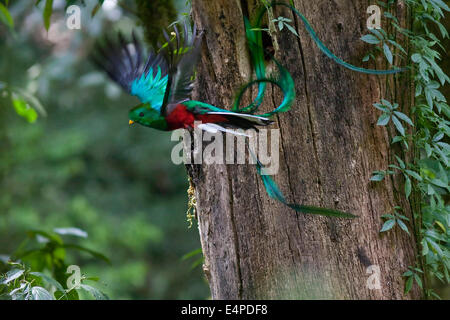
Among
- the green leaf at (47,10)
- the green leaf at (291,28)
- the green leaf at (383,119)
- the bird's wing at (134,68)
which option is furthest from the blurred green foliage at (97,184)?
the green leaf at (383,119)

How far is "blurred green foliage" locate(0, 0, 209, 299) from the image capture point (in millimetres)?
4379

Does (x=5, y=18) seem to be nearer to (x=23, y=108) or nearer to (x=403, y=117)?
(x=23, y=108)

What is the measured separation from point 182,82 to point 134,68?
15cm

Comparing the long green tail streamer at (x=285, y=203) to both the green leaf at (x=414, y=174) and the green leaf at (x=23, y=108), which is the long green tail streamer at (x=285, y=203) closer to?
the green leaf at (x=414, y=174)

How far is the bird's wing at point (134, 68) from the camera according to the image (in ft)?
3.67

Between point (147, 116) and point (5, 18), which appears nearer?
point (147, 116)

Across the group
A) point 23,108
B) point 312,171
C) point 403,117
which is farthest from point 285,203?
point 23,108

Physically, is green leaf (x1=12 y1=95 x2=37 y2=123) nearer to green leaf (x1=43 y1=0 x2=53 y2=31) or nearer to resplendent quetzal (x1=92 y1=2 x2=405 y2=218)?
green leaf (x1=43 y1=0 x2=53 y2=31)

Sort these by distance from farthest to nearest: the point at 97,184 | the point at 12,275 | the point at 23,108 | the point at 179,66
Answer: the point at 97,184 → the point at 23,108 → the point at 12,275 → the point at 179,66

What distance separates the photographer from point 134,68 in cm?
115

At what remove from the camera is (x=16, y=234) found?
4.43 metres

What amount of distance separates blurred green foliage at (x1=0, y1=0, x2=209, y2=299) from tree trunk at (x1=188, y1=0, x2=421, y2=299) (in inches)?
119

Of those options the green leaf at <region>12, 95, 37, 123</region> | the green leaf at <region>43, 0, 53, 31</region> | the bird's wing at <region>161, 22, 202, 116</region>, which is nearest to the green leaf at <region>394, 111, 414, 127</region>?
the bird's wing at <region>161, 22, 202, 116</region>

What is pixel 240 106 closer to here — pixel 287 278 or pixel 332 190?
pixel 332 190
